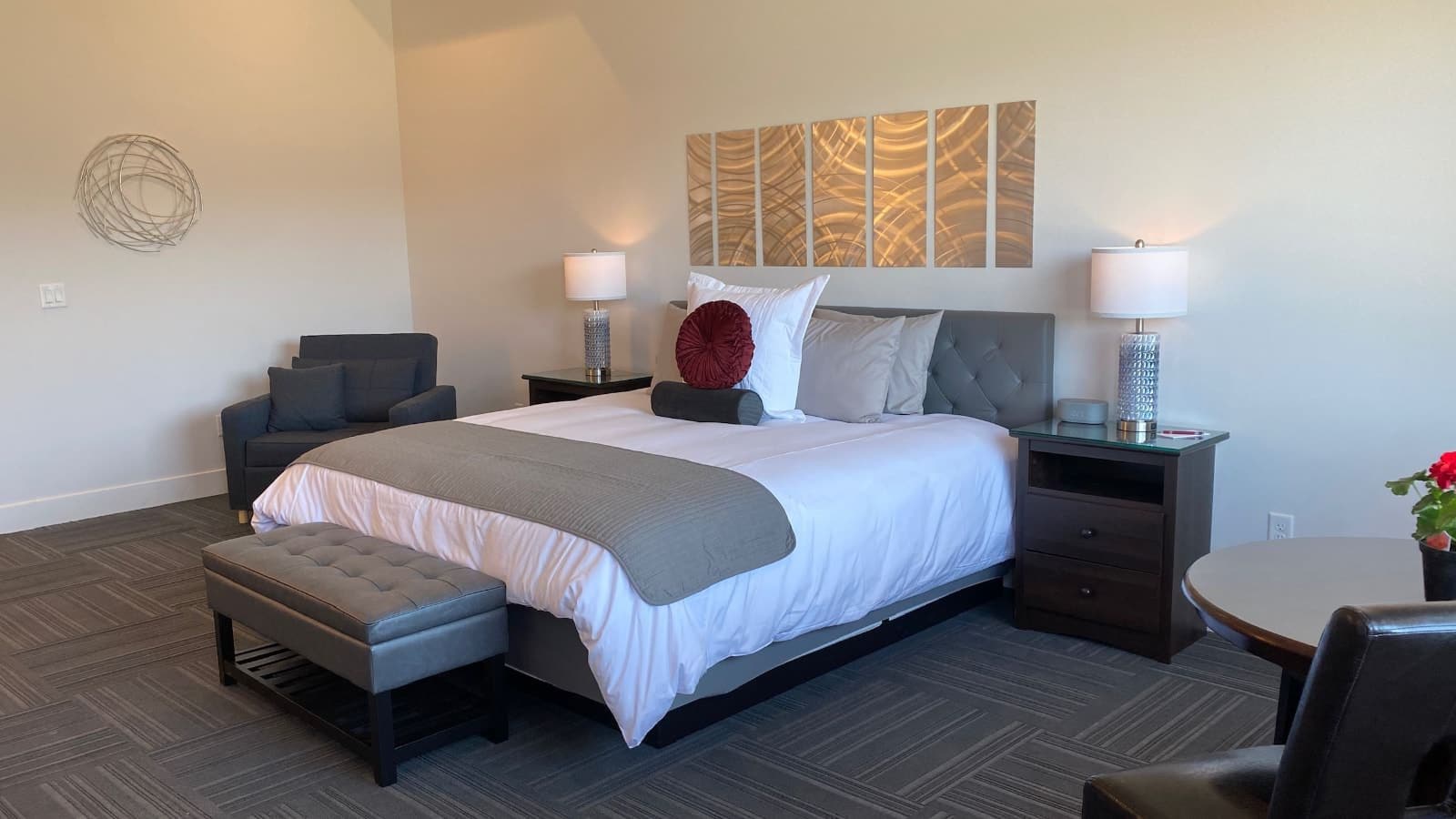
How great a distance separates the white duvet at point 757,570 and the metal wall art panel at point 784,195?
1.12 metres

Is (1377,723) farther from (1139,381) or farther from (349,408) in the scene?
(349,408)

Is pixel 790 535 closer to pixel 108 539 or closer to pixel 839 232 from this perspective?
pixel 839 232

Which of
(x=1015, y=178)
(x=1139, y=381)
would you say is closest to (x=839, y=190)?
(x=1015, y=178)

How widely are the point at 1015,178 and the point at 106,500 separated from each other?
15.5ft

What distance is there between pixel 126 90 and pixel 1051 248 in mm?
4614

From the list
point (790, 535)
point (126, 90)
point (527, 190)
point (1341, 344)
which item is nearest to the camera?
Result: point (790, 535)

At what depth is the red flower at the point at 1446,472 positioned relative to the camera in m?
1.75

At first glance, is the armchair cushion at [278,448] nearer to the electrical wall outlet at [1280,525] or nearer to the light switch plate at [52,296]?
the light switch plate at [52,296]

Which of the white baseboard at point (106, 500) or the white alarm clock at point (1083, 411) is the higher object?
the white alarm clock at point (1083, 411)

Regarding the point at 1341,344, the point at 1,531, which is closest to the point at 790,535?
the point at 1341,344

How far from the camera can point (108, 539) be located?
5.18 meters

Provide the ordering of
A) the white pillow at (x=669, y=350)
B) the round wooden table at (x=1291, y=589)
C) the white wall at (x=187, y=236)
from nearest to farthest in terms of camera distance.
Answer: the round wooden table at (x=1291, y=589), the white pillow at (x=669, y=350), the white wall at (x=187, y=236)

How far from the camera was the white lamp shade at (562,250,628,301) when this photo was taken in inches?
214

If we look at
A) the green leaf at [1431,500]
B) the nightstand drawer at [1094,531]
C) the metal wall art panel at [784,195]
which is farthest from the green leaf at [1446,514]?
the metal wall art panel at [784,195]
